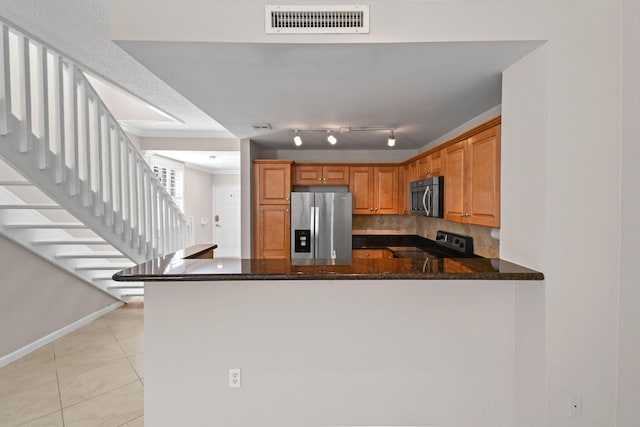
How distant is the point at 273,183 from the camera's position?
14.3ft

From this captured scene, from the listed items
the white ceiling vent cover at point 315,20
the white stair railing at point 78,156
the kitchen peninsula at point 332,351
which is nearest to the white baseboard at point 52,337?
the white stair railing at point 78,156

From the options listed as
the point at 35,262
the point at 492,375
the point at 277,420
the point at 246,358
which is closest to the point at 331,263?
the point at 246,358

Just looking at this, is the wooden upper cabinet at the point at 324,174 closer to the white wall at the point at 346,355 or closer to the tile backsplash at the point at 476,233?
the tile backsplash at the point at 476,233

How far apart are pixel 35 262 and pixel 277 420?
9.92 ft

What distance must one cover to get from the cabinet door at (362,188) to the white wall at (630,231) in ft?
10.0

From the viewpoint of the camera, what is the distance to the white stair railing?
2244mm

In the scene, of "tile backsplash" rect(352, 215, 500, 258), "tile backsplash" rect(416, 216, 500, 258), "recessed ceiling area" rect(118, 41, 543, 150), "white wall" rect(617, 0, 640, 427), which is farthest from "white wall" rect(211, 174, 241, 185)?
"white wall" rect(617, 0, 640, 427)

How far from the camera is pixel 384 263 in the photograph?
6.71 feet

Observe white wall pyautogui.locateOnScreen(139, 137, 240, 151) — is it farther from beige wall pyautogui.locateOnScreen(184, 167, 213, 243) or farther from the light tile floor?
the light tile floor

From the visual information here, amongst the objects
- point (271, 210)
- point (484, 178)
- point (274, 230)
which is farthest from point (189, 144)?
point (484, 178)

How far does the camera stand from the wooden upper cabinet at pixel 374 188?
4.59 metres

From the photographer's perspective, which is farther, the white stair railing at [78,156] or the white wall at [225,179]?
the white wall at [225,179]

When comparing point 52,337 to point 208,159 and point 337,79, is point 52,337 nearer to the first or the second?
point 337,79

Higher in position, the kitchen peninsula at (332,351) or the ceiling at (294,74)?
the ceiling at (294,74)
